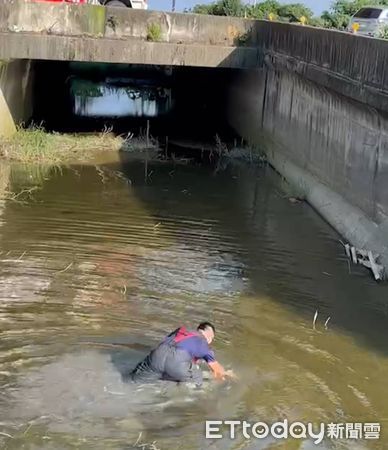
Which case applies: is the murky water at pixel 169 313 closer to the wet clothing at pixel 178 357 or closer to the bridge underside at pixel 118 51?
the wet clothing at pixel 178 357

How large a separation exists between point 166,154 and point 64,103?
803 cm

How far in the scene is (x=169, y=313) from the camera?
895cm

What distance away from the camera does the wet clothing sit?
687 centimetres

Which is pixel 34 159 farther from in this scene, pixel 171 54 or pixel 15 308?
pixel 15 308

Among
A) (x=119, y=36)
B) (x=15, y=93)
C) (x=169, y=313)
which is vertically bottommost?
(x=169, y=313)

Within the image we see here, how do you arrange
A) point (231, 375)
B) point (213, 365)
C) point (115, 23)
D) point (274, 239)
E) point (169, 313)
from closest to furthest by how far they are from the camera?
point (213, 365)
point (231, 375)
point (169, 313)
point (274, 239)
point (115, 23)

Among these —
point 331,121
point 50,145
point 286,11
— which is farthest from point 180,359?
point 286,11

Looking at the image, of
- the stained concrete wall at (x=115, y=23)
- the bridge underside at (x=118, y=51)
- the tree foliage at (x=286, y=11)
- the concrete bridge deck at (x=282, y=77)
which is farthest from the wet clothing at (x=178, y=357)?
the tree foliage at (x=286, y=11)

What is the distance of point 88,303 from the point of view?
918cm

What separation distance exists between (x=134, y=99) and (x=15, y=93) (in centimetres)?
877

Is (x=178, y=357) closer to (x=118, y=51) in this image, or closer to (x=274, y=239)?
(x=274, y=239)

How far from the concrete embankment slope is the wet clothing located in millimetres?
4815

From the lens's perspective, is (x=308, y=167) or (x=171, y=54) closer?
(x=308, y=167)

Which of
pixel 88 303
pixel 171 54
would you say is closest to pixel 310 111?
pixel 171 54
